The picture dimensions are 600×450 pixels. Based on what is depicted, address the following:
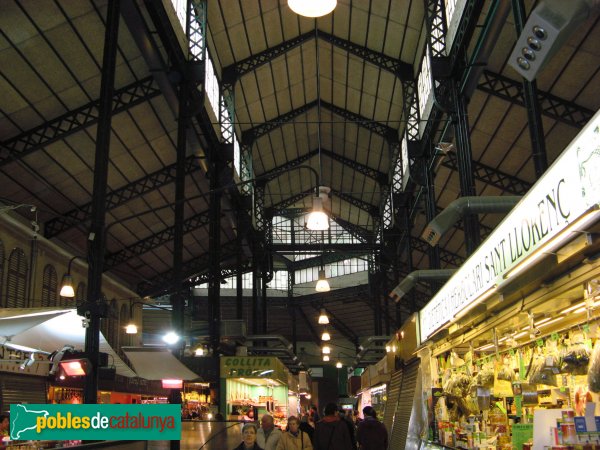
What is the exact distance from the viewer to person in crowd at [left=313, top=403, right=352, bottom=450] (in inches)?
312

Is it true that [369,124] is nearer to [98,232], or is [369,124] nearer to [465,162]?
[465,162]

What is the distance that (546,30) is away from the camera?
16.0ft

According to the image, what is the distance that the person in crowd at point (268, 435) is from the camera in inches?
296

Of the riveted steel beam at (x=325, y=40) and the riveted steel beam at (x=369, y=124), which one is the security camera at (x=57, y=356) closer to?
the riveted steel beam at (x=325, y=40)

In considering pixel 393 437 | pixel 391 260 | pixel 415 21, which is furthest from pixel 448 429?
pixel 391 260

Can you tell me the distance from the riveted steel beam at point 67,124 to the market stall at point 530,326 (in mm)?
11757

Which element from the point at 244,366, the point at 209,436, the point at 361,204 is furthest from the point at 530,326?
the point at 361,204

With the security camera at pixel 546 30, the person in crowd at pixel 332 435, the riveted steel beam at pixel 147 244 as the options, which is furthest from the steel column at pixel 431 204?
the security camera at pixel 546 30

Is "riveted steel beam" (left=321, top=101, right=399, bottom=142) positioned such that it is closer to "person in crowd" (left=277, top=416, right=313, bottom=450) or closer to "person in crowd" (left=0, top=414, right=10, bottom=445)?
"person in crowd" (left=0, top=414, right=10, bottom=445)

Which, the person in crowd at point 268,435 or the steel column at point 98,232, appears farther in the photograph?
the steel column at point 98,232

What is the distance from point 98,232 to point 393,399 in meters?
9.19

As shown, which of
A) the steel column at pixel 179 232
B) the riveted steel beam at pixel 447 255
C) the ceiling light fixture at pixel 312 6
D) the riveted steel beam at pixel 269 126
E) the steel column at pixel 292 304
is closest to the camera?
the ceiling light fixture at pixel 312 6

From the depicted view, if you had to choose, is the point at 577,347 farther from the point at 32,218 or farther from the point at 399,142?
the point at 399,142

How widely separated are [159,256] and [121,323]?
12.1 ft
